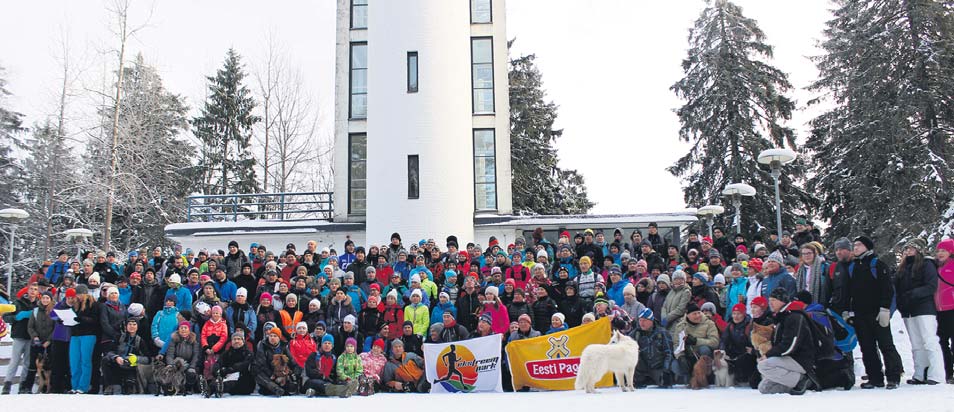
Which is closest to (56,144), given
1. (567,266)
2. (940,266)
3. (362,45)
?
(362,45)

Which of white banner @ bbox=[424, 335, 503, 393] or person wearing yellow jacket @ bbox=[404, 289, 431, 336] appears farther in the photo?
person wearing yellow jacket @ bbox=[404, 289, 431, 336]

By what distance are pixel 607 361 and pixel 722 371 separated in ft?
5.85

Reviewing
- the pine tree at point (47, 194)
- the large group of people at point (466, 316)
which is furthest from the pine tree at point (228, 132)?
the large group of people at point (466, 316)

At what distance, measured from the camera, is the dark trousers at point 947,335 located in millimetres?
8891

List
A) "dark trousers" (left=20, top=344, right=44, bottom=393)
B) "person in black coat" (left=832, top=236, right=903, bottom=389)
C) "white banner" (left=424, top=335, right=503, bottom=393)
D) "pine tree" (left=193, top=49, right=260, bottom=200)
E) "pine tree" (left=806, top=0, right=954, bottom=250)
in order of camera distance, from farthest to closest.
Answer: "pine tree" (left=193, top=49, right=260, bottom=200) < "pine tree" (left=806, top=0, right=954, bottom=250) < "dark trousers" (left=20, top=344, right=44, bottom=393) < "white banner" (left=424, top=335, right=503, bottom=393) < "person in black coat" (left=832, top=236, right=903, bottom=389)

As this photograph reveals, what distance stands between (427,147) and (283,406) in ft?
38.0

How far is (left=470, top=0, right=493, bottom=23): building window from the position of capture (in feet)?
75.0

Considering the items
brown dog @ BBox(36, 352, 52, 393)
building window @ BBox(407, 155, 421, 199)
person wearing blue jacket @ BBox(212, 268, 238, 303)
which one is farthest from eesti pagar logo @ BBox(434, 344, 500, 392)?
building window @ BBox(407, 155, 421, 199)

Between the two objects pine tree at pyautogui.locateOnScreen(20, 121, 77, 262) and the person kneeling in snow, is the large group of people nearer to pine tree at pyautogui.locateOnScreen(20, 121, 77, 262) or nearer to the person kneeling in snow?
the person kneeling in snow

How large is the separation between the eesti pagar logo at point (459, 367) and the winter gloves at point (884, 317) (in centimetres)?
478

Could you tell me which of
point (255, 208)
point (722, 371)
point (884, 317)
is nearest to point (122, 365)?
point (722, 371)

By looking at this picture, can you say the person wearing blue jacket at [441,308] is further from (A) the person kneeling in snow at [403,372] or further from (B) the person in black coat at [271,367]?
(B) the person in black coat at [271,367]

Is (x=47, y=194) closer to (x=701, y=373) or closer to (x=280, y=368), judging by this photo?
(x=280, y=368)

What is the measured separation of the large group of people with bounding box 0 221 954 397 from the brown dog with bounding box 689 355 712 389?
9 centimetres
